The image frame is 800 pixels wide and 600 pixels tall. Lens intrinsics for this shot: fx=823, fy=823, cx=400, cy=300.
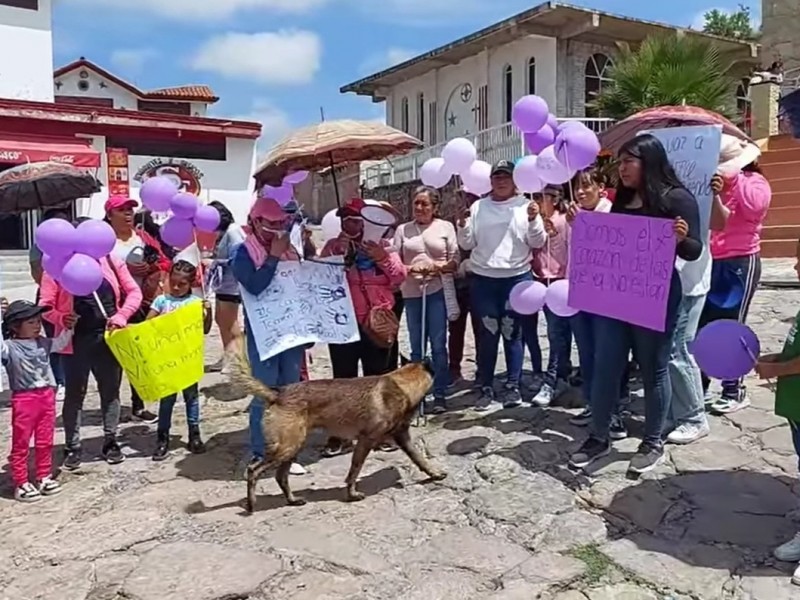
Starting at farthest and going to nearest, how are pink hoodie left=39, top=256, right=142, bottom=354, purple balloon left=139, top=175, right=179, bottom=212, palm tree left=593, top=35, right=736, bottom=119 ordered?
palm tree left=593, top=35, right=736, bottom=119, purple balloon left=139, top=175, right=179, bottom=212, pink hoodie left=39, top=256, right=142, bottom=354

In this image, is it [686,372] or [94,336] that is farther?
[94,336]

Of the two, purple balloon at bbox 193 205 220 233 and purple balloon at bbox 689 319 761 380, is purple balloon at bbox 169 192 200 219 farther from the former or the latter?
purple balloon at bbox 689 319 761 380

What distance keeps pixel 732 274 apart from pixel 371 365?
8.11ft

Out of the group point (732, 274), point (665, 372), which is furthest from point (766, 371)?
point (732, 274)

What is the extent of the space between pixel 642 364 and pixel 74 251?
3.43 meters

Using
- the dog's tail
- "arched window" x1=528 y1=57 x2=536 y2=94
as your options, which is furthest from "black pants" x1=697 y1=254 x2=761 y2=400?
"arched window" x1=528 y1=57 x2=536 y2=94

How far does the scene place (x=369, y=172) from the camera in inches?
946

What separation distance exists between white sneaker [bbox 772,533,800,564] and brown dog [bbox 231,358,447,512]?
196 centimetres

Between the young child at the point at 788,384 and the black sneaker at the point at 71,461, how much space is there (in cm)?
415

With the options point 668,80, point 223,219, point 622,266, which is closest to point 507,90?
point 668,80

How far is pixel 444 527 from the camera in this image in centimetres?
432

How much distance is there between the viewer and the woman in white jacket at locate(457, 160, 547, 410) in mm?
5789

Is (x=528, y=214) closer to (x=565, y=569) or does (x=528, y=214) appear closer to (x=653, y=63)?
(x=565, y=569)

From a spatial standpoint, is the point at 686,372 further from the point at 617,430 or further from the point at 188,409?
the point at 188,409
